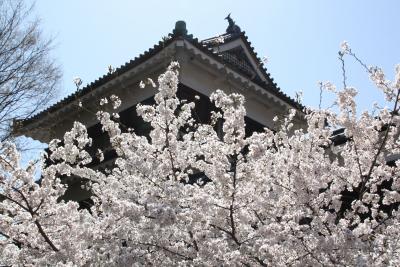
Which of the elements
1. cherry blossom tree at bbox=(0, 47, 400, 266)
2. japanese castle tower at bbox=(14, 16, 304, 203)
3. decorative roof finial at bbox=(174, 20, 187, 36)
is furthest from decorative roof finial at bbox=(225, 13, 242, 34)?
cherry blossom tree at bbox=(0, 47, 400, 266)

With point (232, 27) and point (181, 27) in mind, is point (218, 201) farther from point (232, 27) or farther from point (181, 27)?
point (232, 27)

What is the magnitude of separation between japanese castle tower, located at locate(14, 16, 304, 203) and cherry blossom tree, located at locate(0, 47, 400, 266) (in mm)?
3185

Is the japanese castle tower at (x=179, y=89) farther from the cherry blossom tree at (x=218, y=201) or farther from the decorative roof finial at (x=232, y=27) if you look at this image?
the cherry blossom tree at (x=218, y=201)

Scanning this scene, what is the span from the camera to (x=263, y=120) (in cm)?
1185

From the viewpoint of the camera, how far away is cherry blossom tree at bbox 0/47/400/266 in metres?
4.21

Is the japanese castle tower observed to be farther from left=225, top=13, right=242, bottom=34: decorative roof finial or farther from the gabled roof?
left=225, top=13, right=242, bottom=34: decorative roof finial

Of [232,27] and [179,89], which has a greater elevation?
[232,27]

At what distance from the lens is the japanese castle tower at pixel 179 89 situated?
9.20 metres

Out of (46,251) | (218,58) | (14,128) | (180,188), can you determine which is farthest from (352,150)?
(14,128)

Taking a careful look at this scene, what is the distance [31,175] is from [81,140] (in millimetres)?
698

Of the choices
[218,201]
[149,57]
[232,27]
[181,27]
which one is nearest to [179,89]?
[149,57]

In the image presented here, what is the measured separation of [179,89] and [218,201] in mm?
6154

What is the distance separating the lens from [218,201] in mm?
4359

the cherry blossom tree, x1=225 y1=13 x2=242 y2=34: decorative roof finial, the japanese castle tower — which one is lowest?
the cherry blossom tree
